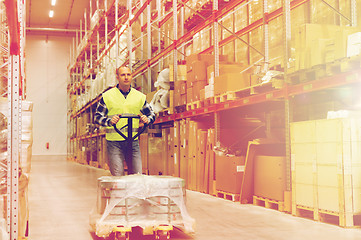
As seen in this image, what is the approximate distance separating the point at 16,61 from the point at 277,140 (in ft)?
13.4

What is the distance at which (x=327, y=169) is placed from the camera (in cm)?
478

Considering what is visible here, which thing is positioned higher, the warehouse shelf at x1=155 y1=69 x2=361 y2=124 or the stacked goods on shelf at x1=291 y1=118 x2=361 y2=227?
the warehouse shelf at x1=155 y1=69 x2=361 y2=124

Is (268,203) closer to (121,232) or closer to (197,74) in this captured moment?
(121,232)

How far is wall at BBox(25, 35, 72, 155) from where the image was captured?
26.2 m

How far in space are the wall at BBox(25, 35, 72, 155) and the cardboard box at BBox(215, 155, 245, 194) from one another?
20.4 m

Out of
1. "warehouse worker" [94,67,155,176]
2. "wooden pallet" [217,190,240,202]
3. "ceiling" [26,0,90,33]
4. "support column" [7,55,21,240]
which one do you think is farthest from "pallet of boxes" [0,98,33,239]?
"ceiling" [26,0,90,33]

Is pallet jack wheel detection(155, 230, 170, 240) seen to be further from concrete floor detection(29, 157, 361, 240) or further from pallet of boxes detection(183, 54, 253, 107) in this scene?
pallet of boxes detection(183, 54, 253, 107)

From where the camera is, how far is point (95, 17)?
18078 millimetres

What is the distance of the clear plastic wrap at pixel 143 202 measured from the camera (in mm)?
3939

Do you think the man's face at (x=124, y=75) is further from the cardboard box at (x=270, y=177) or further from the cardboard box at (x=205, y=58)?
the cardboard box at (x=205, y=58)

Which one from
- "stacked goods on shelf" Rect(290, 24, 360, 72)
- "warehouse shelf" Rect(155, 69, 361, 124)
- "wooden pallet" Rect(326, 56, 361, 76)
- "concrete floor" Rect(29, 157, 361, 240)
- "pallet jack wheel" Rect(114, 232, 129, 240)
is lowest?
"concrete floor" Rect(29, 157, 361, 240)

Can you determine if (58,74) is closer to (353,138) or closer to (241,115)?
(241,115)

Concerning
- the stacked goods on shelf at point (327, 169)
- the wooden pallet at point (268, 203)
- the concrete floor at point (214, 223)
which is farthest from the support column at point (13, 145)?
the wooden pallet at point (268, 203)

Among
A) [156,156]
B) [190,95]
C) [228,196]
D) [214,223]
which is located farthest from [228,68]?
[156,156]
